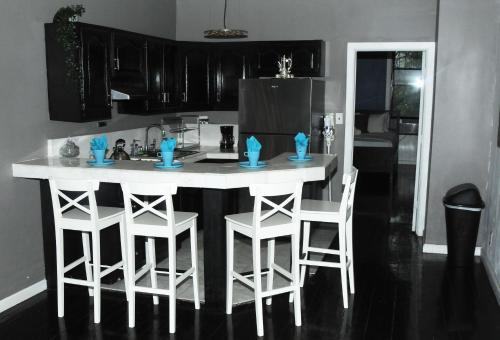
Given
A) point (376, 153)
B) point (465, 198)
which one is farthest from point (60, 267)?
point (376, 153)

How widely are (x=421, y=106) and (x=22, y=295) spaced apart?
4347 mm

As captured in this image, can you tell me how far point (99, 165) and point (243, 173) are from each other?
3.77 feet

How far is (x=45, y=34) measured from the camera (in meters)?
4.45

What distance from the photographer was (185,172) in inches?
153

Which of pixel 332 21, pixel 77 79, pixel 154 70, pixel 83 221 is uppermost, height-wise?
pixel 332 21

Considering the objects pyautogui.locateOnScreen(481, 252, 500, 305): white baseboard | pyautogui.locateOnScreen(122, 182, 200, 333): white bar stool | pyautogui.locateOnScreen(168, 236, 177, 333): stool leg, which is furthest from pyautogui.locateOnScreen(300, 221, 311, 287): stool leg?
pyautogui.locateOnScreen(481, 252, 500, 305): white baseboard

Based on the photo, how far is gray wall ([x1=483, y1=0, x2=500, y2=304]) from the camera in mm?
4648

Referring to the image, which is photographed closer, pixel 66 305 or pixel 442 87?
pixel 66 305

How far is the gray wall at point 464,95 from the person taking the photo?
5219 mm

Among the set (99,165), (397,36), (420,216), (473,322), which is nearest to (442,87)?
(397,36)

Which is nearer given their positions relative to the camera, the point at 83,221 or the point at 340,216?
the point at 83,221

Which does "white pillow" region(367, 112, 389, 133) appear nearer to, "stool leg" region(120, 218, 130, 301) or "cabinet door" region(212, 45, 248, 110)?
"cabinet door" region(212, 45, 248, 110)

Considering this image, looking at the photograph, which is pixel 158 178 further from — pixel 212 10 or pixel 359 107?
pixel 359 107

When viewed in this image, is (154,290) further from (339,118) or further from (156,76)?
(339,118)
